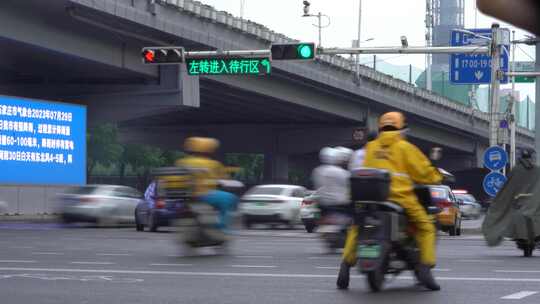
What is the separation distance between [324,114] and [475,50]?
3553 cm

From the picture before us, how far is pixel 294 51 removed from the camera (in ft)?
108

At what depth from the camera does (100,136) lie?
88.8 meters

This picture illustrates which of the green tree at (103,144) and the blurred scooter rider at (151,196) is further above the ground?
the green tree at (103,144)

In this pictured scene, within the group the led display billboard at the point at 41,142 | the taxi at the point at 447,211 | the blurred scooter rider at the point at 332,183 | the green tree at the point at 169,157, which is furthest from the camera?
the green tree at the point at 169,157

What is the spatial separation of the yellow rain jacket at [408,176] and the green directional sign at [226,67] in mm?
27668

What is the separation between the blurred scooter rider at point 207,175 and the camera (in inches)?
656

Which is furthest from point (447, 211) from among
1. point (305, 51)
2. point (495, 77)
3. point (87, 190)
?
point (87, 190)

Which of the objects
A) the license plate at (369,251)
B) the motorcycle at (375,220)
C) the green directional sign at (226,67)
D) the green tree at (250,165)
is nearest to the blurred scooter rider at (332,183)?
the motorcycle at (375,220)

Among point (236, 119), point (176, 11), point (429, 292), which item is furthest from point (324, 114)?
point (429, 292)

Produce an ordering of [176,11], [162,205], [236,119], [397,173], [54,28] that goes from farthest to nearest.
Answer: [236,119], [176,11], [54,28], [162,205], [397,173]

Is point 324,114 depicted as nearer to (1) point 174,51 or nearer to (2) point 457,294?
(1) point 174,51

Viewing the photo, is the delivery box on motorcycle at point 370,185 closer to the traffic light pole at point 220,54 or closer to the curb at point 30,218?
the traffic light pole at point 220,54

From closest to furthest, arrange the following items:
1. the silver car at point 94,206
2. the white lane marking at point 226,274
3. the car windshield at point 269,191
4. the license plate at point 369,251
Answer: the license plate at point 369,251 < the white lane marking at point 226,274 < the silver car at point 94,206 < the car windshield at point 269,191

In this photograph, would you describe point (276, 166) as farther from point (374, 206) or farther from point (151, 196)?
point (374, 206)
